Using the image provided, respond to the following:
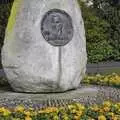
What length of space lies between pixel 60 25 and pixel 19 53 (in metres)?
0.82

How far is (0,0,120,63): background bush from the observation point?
2019 cm

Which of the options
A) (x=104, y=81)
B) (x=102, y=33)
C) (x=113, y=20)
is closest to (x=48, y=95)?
(x=104, y=81)

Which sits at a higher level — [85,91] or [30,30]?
[30,30]

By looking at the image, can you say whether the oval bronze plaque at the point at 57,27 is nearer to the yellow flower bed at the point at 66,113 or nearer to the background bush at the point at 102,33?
the yellow flower bed at the point at 66,113

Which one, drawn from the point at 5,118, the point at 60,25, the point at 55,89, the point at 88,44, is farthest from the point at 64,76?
the point at 88,44

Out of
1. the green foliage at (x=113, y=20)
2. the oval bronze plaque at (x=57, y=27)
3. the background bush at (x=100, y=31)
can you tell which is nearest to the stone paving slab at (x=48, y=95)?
the oval bronze plaque at (x=57, y=27)

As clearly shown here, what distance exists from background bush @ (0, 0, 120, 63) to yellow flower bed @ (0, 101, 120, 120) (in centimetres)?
1202

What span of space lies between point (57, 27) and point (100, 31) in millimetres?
11303

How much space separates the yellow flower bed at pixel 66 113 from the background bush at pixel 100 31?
1202 centimetres

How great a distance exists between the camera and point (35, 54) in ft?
30.4

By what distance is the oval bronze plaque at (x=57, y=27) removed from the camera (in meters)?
9.38

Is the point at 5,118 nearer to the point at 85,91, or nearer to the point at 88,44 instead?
the point at 85,91

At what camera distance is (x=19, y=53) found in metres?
9.32

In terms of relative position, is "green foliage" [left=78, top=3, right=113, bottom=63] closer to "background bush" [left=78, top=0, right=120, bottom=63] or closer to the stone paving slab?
"background bush" [left=78, top=0, right=120, bottom=63]
